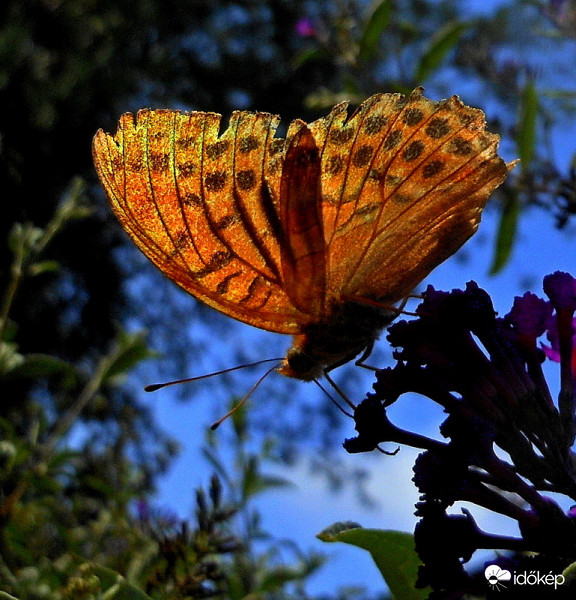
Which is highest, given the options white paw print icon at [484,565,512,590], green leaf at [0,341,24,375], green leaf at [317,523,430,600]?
green leaf at [0,341,24,375]

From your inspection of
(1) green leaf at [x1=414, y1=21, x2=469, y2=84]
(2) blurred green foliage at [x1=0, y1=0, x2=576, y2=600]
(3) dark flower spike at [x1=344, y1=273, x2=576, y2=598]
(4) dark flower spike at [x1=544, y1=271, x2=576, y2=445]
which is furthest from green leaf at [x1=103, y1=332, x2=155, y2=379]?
(1) green leaf at [x1=414, y1=21, x2=469, y2=84]

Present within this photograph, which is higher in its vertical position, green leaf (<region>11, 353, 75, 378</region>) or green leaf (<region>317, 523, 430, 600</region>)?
green leaf (<region>11, 353, 75, 378</region>)

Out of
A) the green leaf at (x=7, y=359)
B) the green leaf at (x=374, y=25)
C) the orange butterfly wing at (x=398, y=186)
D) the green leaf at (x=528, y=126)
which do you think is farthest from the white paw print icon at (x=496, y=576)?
the green leaf at (x=374, y=25)

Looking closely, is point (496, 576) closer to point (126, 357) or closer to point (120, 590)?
point (120, 590)

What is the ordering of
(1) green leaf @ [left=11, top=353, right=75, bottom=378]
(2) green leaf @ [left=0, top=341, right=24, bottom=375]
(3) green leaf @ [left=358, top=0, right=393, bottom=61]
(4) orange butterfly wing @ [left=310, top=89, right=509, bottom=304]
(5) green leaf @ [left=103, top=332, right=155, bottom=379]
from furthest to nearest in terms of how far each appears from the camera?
(3) green leaf @ [left=358, top=0, right=393, bottom=61] < (5) green leaf @ [left=103, top=332, right=155, bottom=379] < (1) green leaf @ [left=11, top=353, right=75, bottom=378] < (2) green leaf @ [left=0, top=341, right=24, bottom=375] < (4) orange butterfly wing @ [left=310, top=89, right=509, bottom=304]

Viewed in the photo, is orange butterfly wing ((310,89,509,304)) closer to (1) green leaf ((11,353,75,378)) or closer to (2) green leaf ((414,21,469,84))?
(1) green leaf ((11,353,75,378))

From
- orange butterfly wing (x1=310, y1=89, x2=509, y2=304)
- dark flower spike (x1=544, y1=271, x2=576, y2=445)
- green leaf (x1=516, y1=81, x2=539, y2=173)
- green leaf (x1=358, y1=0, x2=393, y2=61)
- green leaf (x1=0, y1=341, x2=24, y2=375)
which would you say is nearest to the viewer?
dark flower spike (x1=544, y1=271, x2=576, y2=445)

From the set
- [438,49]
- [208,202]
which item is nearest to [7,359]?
[208,202]
